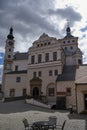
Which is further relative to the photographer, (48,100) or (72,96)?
(48,100)

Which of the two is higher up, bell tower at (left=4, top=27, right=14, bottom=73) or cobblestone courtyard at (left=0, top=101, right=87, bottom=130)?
bell tower at (left=4, top=27, right=14, bottom=73)

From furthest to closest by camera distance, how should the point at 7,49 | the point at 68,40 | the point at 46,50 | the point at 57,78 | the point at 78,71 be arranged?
the point at 68,40 < the point at 7,49 < the point at 46,50 < the point at 57,78 < the point at 78,71

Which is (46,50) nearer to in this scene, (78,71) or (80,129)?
(78,71)

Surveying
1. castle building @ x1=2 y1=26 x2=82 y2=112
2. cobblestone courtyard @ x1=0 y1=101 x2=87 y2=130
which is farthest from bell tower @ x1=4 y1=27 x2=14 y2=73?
cobblestone courtyard @ x1=0 y1=101 x2=87 y2=130

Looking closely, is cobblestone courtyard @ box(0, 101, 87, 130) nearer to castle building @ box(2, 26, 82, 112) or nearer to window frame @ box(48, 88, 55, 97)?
castle building @ box(2, 26, 82, 112)

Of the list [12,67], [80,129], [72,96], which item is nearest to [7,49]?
[12,67]

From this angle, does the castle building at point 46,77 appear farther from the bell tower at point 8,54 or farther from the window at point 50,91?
the bell tower at point 8,54

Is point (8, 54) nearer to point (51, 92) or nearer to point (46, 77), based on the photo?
point (46, 77)

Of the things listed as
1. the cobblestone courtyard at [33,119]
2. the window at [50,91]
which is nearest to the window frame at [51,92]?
the window at [50,91]

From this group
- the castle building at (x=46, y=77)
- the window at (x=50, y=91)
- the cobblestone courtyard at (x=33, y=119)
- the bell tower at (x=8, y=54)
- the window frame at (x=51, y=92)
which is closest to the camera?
the cobblestone courtyard at (x=33, y=119)

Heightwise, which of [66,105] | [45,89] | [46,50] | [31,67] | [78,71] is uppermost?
[46,50]

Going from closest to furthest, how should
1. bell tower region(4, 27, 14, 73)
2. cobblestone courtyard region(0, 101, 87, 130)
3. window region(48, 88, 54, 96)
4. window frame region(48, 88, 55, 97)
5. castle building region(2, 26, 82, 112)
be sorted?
cobblestone courtyard region(0, 101, 87, 130) → castle building region(2, 26, 82, 112) → window frame region(48, 88, 55, 97) → window region(48, 88, 54, 96) → bell tower region(4, 27, 14, 73)

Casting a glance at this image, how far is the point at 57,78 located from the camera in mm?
35719

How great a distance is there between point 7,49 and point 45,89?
71.2 feet
